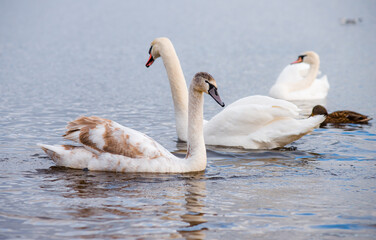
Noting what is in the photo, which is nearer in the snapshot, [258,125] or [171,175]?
[171,175]

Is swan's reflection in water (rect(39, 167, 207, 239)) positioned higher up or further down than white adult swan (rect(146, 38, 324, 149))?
further down

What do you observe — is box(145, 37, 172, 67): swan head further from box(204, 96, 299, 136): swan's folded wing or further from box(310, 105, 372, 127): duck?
box(310, 105, 372, 127): duck

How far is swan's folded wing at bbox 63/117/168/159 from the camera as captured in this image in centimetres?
688

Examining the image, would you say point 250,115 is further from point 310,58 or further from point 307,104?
point 310,58

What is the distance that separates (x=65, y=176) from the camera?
22.3 feet

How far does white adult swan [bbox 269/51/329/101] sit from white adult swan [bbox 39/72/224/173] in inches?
274

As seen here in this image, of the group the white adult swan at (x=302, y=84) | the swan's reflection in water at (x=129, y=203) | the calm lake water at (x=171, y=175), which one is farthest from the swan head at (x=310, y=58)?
the swan's reflection in water at (x=129, y=203)

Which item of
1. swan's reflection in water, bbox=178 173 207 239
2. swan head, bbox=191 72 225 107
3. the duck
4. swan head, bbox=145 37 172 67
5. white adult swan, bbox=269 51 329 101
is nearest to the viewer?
swan's reflection in water, bbox=178 173 207 239

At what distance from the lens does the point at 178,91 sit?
9117 mm

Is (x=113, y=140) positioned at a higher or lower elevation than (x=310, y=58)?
lower

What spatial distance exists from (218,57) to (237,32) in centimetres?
1069

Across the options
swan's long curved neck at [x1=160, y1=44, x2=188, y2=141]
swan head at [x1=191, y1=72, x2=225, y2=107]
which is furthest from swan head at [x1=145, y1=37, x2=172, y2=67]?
swan head at [x1=191, y1=72, x2=225, y2=107]

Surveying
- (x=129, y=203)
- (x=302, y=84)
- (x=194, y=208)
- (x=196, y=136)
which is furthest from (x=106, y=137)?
(x=302, y=84)

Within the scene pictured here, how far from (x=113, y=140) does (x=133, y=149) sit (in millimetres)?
258
